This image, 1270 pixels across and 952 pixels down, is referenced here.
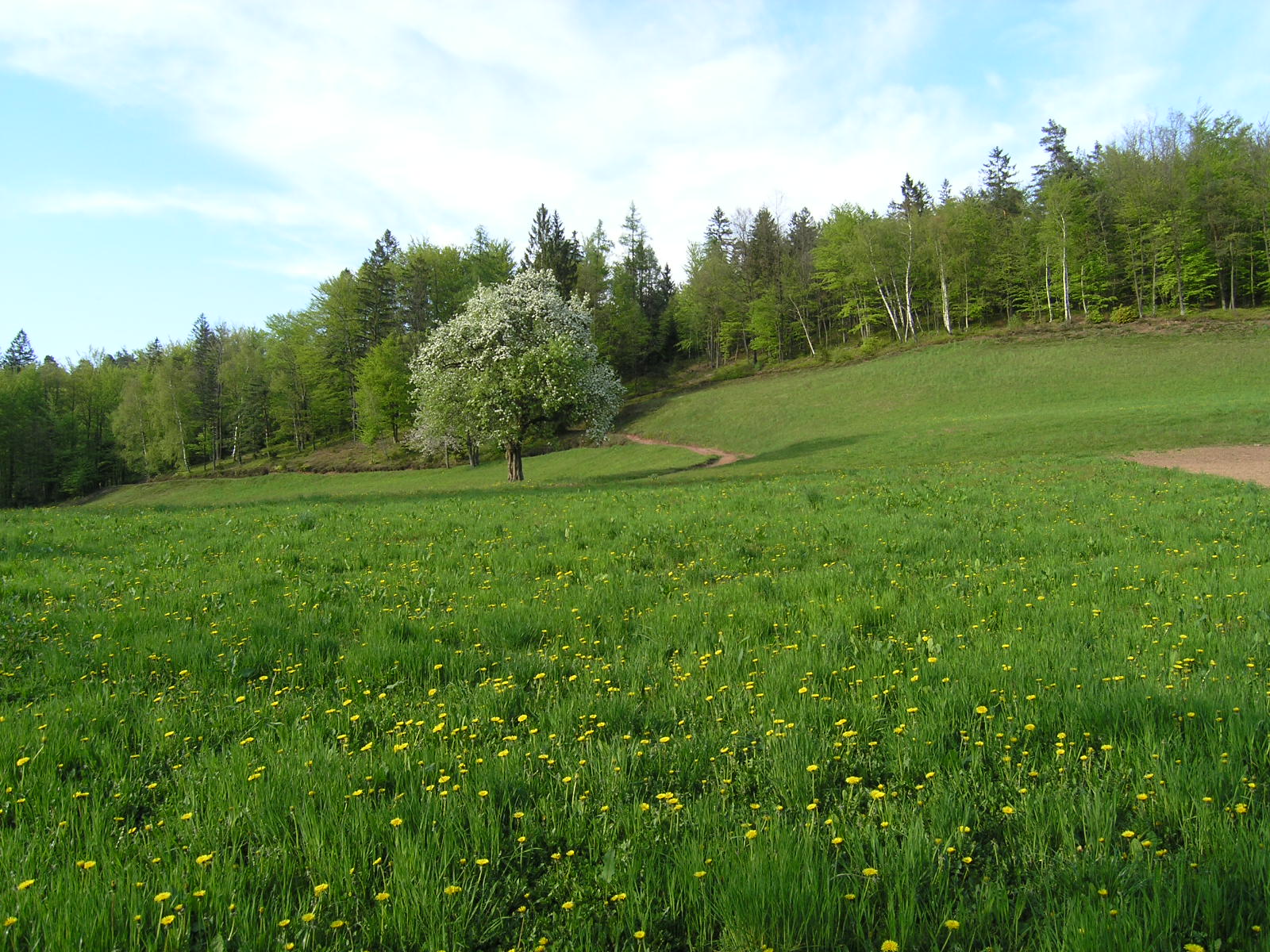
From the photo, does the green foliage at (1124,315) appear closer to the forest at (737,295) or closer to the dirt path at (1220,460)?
the forest at (737,295)

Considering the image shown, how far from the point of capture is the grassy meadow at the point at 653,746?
101 inches

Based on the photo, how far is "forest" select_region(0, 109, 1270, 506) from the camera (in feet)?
196

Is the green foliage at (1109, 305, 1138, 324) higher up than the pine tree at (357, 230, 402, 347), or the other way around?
the pine tree at (357, 230, 402, 347)

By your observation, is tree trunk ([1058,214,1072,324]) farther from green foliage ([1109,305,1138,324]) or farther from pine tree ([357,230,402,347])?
pine tree ([357,230,402,347])

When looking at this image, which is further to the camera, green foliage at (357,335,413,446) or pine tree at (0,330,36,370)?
pine tree at (0,330,36,370)

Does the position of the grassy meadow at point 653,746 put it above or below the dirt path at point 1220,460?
above

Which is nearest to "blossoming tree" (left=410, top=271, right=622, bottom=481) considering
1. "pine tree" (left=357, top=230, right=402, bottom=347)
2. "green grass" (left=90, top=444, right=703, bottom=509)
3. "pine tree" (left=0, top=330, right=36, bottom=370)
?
"green grass" (left=90, top=444, right=703, bottom=509)

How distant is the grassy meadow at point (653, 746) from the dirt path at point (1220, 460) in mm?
11816

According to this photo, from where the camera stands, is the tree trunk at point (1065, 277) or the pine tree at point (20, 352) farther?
the pine tree at point (20, 352)

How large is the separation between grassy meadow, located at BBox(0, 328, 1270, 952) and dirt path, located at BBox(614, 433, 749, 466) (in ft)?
102

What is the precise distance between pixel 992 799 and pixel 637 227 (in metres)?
96.1

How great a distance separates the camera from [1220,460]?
74.0ft

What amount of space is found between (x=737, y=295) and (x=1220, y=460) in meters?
61.5

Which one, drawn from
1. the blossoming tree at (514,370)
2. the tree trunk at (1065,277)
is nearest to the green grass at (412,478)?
the blossoming tree at (514,370)
